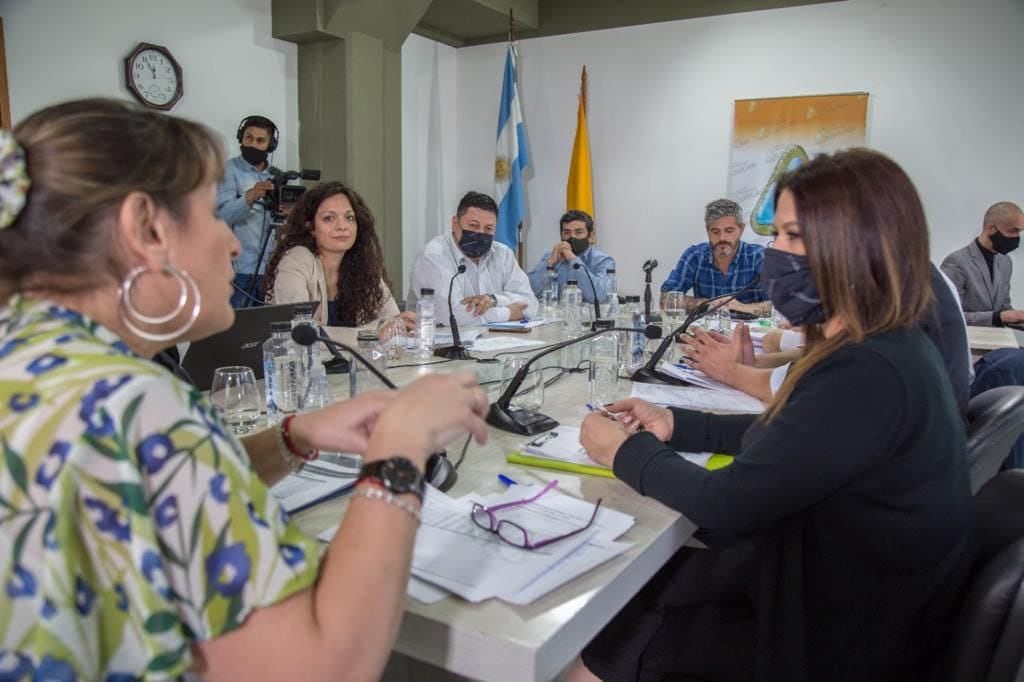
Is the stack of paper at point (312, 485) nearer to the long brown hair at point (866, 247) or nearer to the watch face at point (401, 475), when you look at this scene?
the watch face at point (401, 475)

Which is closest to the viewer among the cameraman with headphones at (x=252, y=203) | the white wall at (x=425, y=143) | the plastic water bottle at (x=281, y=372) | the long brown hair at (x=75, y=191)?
the long brown hair at (x=75, y=191)

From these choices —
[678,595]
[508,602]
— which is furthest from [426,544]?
[678,595]

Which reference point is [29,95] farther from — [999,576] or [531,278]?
[999,576]

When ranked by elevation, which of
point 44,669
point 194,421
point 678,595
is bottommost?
point 678,595

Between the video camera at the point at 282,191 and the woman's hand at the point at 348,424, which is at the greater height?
the video camera at the point at 282,191

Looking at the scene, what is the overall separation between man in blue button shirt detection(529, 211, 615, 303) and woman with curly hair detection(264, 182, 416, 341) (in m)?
1.61

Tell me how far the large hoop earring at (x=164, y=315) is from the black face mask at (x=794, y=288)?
2.98 ft

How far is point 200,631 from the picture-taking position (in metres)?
0.61

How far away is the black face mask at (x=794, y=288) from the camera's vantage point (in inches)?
48.5

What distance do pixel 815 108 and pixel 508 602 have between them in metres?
4.96

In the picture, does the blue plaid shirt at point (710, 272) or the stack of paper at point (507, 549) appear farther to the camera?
the blue plaid shirt at point (710, 272)

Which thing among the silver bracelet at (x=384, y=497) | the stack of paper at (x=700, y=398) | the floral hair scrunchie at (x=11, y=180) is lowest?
the stack of paper at (x=700, y=398)

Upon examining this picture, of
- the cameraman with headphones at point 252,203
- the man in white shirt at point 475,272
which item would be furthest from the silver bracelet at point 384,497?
the cameraman with headphones at point 252,203

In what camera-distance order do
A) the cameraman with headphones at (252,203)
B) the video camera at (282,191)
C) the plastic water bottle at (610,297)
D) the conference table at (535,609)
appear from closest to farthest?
the conference table at (535,609) < the plastic water bottle at (610,297) < the video camera at (282,191) < the cameraman with headphones at (252,203)
